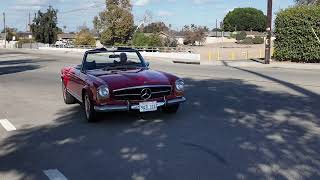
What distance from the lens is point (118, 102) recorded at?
361 inches

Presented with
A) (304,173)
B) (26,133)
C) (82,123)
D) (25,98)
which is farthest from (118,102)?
(25,98)

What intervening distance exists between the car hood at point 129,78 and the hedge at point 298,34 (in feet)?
73.3

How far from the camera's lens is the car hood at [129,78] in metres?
9.21

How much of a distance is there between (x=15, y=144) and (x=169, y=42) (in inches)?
2174

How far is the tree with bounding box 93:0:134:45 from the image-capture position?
213 ft

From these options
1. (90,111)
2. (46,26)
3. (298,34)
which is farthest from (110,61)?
(46,26)

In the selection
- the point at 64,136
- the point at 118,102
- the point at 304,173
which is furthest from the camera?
the point at 118,102

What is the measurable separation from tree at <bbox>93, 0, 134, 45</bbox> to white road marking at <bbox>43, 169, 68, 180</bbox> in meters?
59.2

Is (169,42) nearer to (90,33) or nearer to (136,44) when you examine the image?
(136,44)

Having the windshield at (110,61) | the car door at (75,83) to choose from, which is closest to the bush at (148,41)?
the car door at (75,83)

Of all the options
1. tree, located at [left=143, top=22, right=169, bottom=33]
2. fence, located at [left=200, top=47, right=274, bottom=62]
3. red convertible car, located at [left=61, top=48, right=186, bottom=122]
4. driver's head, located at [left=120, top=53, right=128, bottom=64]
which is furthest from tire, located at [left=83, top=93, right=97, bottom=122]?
tree, located at [left=143, top=22, right=169, bottom=33]

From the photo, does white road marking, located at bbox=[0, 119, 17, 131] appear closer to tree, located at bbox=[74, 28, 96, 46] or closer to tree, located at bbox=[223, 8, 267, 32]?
tree, located at bbox=[74, 28, 96, 46]

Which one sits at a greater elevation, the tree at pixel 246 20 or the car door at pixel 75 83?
the tree at pixel 246 20

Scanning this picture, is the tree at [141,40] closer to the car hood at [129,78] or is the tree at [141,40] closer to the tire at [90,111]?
the car hood at [129,78]
